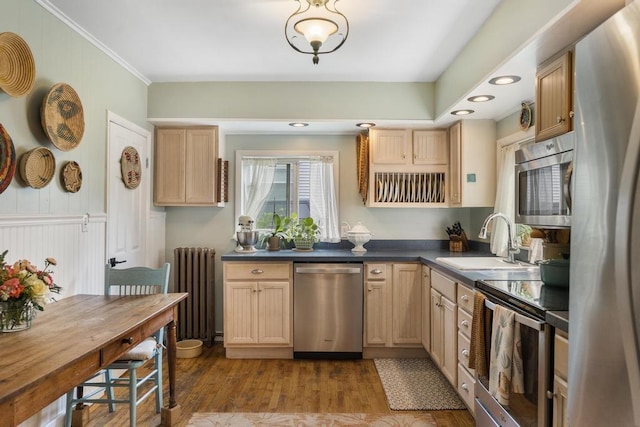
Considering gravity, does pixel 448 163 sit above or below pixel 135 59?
below

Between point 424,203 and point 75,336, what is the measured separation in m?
3.11

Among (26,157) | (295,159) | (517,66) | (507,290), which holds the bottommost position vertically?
(507,290)

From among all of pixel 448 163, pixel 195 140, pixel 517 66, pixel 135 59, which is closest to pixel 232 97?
pixel 195 140

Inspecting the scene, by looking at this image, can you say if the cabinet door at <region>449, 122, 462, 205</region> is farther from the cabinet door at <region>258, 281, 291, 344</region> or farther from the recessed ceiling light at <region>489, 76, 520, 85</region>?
the cabinet door at <region>258, 281, 291, 344</region>

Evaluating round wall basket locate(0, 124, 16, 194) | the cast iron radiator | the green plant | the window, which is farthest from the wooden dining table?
the window

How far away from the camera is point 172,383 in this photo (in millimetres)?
2500

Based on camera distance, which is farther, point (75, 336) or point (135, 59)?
point (135, 59)

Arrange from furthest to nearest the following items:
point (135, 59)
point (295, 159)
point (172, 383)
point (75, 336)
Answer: point (295, 159) < point (135, 59) < point (172, 383) < point (75, 336)

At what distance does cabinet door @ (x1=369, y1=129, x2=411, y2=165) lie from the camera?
3898 mm

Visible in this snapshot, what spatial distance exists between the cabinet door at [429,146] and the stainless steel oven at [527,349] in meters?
1.93

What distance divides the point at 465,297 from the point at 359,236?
154 centimetres

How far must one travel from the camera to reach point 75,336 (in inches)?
66.4

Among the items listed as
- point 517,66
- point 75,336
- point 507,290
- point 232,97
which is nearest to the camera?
point 75,336

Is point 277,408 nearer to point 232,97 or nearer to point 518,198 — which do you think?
point 518,198
